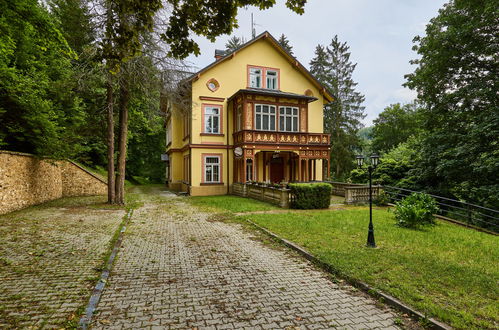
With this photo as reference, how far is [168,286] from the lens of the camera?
4.73m

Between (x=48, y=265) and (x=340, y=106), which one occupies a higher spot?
(x=340, y=106)

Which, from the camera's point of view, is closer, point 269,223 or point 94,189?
point 269,223

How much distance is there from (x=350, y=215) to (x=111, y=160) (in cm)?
1290

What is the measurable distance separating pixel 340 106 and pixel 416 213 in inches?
1110

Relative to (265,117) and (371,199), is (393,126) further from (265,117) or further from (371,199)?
(371,199)

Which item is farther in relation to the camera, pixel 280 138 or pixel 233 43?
pixel 233 43

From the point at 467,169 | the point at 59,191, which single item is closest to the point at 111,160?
the point at 59,191

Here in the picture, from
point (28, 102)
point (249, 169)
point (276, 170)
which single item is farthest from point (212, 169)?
point (28, 102)

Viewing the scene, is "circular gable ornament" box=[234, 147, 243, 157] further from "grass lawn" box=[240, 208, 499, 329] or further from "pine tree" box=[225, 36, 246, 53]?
"pine tree" box=[225, 36, 246, 53]

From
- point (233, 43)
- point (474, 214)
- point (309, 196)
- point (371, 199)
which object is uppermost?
point (233, 43)

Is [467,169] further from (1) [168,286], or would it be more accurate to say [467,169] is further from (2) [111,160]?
(2) [111,160]

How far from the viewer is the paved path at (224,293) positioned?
3.65 meters

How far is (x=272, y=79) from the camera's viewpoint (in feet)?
72.1

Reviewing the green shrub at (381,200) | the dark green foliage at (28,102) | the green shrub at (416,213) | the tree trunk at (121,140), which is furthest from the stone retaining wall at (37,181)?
the green shrub at (381,200)
